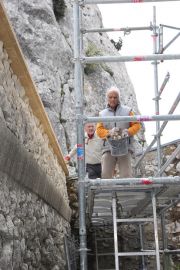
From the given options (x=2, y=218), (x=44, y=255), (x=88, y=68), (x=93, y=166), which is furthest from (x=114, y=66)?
(x=2, y=218)

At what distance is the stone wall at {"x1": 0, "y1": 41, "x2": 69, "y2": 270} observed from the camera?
134 inches

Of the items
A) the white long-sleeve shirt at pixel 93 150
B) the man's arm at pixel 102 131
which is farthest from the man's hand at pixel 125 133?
the white long-sleeve shirt at pixel 93 150

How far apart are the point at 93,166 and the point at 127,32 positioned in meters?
2.02

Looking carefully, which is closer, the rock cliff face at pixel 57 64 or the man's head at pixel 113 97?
the man's head at pixel 113 97

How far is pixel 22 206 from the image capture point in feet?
13.3

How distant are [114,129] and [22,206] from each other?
192 cm

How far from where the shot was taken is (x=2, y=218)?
3.30 metres

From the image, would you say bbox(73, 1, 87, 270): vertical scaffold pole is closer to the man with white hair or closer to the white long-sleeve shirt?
the man with white hair

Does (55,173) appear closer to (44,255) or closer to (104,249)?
(44,255)

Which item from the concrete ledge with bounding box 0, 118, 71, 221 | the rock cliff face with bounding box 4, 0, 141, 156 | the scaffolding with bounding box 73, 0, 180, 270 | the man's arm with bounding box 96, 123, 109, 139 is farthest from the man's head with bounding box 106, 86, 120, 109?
the rock cliff face with bounding box 4, 0, 141, 156

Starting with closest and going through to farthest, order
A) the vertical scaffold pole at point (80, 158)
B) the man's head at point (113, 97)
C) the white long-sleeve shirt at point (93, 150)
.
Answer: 1. the vertical scaffold pole at point (80, 158)
2. the man's head at point (113, 97)
3. the white long-sleeve shirt at point (93, 150)

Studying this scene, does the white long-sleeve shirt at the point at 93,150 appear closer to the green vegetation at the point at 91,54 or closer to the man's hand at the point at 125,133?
the man's hand at the point at 125,133

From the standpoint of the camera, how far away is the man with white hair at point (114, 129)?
18.7 ft

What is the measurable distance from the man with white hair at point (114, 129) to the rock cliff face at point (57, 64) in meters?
6.62
